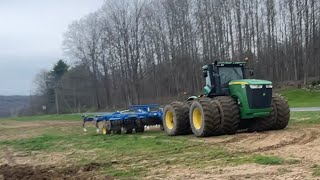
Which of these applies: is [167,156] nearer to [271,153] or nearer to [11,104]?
[271,153]

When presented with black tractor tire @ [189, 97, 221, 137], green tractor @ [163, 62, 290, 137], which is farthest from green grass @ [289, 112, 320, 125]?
black tractor tire @ [189, 97, 221, 137]

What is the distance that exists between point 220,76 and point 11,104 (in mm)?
116498

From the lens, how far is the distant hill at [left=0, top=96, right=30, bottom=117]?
113938 mm

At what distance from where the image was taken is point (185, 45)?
6838 centimetres

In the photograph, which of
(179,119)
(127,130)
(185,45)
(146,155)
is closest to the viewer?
(146,155)

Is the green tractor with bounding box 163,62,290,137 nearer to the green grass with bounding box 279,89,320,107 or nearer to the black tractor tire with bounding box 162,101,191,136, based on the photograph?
the black tractor tire with bounding box 162,101,191,136

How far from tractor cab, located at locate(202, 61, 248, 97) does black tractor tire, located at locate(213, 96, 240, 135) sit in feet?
3.36

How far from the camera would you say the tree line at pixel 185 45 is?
6256 centimetres

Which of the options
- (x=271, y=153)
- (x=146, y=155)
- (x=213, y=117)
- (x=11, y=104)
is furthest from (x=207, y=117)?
(x=11, y=104)

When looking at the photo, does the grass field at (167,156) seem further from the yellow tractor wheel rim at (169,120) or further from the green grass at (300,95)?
the green grass at (300,95)

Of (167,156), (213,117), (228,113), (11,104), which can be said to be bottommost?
(167,156)

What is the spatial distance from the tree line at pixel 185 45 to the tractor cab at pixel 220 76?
42.1 metres

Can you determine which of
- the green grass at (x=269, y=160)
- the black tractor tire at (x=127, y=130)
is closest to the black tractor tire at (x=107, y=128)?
the black tractor tire at (x=127, y=130)

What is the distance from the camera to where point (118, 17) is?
78000 millimetres
